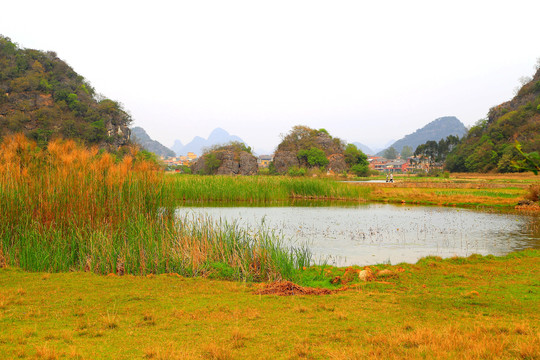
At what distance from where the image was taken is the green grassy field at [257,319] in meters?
3.59

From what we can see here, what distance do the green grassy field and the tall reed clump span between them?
25.2 inches

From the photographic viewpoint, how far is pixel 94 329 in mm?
4254

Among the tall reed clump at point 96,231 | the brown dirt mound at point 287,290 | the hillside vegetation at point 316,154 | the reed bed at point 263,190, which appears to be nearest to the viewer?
the brown dirt mound at point 287,290

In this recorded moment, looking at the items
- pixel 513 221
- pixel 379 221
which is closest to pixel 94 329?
pixel 379 221

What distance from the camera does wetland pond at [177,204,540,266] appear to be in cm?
1146

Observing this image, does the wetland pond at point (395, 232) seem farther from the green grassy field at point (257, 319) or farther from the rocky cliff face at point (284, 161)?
the rocky cliff face at point (284, 161)

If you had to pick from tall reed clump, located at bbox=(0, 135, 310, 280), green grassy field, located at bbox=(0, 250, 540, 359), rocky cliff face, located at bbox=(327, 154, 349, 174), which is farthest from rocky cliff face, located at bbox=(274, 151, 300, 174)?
green grassy field, located at bbox=(0, 250, 540, 359)

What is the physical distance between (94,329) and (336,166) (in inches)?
2677

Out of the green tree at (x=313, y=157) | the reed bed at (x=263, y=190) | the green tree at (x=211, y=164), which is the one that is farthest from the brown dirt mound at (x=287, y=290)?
the green tree at (x=211, y=164)

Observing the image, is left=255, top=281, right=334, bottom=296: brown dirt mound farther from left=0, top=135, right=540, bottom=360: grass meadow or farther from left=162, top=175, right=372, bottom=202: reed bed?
left=162, top=175, right=372, bottom=202: reed bed

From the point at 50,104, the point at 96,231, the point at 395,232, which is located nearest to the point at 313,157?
the point at 50,104

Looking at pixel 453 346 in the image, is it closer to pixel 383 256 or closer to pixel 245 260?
pixel 245 260

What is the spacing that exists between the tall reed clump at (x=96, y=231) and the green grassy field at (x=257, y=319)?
0.64 meters

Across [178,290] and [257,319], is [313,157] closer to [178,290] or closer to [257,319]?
[178,290]
